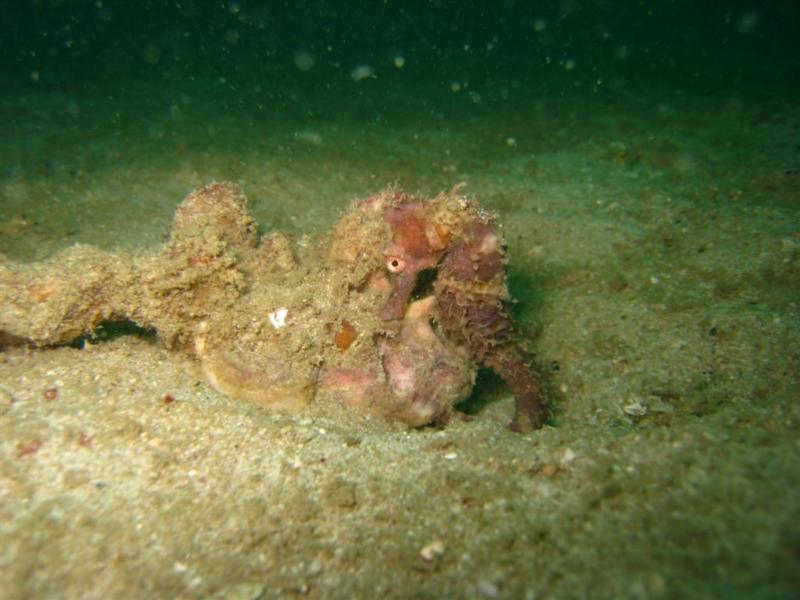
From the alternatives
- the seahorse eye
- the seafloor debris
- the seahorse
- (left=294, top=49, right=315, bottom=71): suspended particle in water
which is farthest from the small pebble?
(left=294, top=49, right=315, bottom=71): suspended particle in water

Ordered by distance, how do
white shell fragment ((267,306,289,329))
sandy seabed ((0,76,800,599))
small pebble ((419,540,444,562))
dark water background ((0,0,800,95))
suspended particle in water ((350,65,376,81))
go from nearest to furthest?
sandy seabed ((0,76,800,599)), small pebble ((419,540,444,562)), white shell fragment ((267,306,289,329)), dark water background ((0,0,800,95)), suspended particle in water ((350,65,376,81))

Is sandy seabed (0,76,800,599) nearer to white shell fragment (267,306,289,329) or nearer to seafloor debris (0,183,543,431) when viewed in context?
seafloor debris (0,183,543,431)

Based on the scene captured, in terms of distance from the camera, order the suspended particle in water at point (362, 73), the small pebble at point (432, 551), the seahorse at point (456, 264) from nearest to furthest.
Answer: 1. the small pebble at point (432, 551)
2. the seahorse at point (456, 264)
3. the suspended particle in water at point (362, 73)

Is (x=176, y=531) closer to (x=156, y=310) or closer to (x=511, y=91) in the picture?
(x=156, y=310)

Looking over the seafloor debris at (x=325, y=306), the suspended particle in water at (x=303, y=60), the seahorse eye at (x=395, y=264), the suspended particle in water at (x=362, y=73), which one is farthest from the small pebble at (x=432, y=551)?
the suspended particle in water at (x=303, y=60)

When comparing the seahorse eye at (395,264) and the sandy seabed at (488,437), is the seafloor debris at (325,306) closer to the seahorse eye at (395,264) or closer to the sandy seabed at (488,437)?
the seahorse eye at (395,264)

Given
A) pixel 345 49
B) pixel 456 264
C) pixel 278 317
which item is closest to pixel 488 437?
pixel 456 264

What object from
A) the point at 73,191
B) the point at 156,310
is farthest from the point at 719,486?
the point at 73,191
